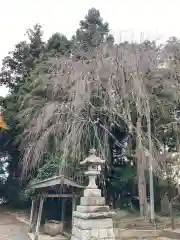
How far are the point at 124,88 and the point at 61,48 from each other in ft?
21.9

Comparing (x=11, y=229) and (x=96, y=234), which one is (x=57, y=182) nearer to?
(x=96, y=234)

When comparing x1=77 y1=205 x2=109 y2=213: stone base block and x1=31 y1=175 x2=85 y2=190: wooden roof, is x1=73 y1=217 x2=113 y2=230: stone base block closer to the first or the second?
x1=77 y1=205 x2=109 y2=213: stone base block

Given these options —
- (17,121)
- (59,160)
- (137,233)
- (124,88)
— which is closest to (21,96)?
(17,121)

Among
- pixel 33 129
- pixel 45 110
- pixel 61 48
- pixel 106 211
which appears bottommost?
pixel 106 211

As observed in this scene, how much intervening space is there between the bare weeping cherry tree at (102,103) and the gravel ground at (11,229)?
7.92 feet

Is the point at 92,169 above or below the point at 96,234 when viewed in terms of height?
above

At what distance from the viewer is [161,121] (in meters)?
12.5

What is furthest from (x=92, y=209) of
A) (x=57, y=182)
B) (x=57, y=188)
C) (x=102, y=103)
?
(x=102, y=103)

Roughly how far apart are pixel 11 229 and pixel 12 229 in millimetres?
40

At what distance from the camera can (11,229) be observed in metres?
11.9

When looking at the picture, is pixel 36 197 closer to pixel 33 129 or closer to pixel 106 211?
pixel 33 129

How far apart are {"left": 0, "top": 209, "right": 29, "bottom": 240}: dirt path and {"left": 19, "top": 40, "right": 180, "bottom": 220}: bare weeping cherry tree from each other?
7.93ft

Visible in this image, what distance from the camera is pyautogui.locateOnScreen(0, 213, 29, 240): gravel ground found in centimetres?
1045

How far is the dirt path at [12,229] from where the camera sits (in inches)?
411
